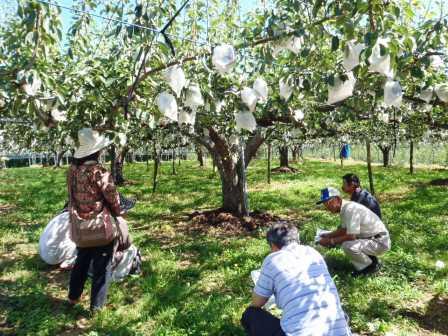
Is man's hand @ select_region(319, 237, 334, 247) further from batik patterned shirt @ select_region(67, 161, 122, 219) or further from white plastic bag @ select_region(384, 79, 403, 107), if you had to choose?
white plastic bag @ select_region(384, 79, 403, 107)

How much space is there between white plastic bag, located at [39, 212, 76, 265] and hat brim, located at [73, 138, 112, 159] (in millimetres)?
1697

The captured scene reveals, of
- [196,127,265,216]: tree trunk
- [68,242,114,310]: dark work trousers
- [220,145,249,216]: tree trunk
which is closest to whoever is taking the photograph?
[68,242,114,310]: dark work trousers

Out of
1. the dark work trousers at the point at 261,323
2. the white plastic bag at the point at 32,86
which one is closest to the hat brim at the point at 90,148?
the white plastic bag at the point at 32,86

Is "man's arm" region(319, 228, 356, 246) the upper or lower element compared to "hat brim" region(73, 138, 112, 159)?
lower

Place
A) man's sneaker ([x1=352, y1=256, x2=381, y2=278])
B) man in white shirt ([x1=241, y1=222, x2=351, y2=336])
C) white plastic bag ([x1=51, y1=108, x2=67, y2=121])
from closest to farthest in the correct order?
1. man in white shirt ([x1=241, y1=222, x2=351, y2=336])
2. white plastic bag ([x1=51, y1=108, x2=67, y2=121])
3. man's sneaker ([x1=352, y1=256, x2=381, y2=278])

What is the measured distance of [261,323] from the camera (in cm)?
273

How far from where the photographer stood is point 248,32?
10.6ft

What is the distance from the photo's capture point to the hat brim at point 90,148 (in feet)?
10.3

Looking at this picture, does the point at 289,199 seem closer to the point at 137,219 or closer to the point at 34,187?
the point at 137,219

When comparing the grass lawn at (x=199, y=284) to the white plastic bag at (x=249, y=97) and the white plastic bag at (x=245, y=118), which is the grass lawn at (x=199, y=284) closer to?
the white plastic bag at (x=245, y=118)

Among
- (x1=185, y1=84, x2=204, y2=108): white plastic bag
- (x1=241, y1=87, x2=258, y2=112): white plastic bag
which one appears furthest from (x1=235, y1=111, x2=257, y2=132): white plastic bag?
(x1=185, y1=84, x2=204, y2=108): white plastic bag

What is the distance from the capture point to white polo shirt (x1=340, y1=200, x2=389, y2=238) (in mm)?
4367

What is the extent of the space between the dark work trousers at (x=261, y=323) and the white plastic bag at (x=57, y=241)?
2.88 m

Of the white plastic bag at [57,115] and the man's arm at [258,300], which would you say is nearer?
the man's arm at [258,300]
